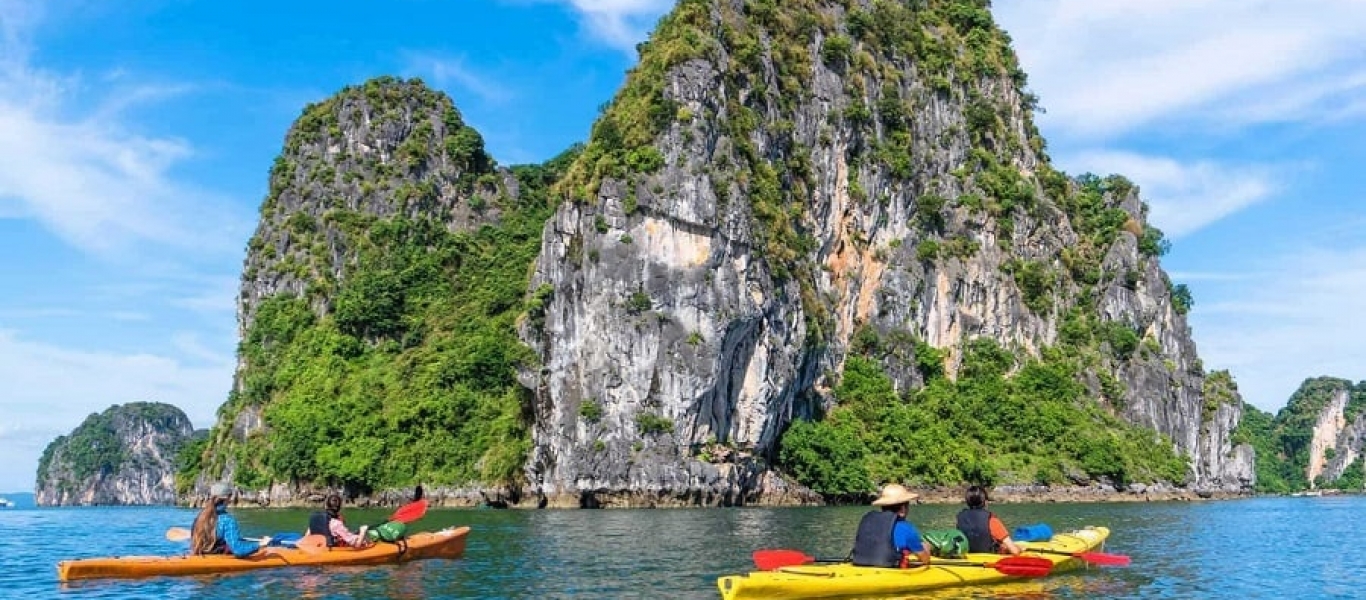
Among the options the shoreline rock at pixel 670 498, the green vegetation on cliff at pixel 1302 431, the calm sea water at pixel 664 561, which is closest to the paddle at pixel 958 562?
the calm sea water at pixel 664 561

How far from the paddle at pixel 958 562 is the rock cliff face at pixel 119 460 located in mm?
128666

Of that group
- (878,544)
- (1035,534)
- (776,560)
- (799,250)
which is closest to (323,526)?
(776,560)

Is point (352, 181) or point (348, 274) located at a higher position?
point (352, 181)

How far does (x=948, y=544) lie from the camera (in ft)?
64.7

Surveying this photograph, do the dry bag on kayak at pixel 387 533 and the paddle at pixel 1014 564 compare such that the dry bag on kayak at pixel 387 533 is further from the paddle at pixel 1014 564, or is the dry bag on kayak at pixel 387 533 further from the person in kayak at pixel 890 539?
the paddle at pixel 1014 564

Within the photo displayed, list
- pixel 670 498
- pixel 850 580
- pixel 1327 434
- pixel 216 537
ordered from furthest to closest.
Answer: pixel 1327 434, pixel 670 498, pixel 216 537, pixel 850 580

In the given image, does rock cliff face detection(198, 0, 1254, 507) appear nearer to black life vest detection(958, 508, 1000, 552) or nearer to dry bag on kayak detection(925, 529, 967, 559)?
black life vest detection(958, 508, 1000, 552)

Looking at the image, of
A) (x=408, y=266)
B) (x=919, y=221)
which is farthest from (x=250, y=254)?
(x=919, y=221)

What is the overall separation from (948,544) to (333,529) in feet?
39.6

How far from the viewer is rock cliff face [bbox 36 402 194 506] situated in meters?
135

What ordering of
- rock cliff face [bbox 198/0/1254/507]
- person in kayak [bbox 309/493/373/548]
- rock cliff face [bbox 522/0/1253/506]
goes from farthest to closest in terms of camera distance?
rock cliff face [bbox 198/0/1254/507]
rock cliff face [bbox 522/0/1253/506]
person in kayak [bbox 309/493/373/548]

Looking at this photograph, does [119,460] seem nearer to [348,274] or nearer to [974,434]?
[348,274]

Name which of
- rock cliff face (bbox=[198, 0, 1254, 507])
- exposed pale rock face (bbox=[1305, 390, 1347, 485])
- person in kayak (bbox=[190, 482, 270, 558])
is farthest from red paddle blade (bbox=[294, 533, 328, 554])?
exposed pale rock face (bbox=[1305, 390, 1347, 485])

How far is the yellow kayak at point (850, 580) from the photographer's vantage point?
17094 mm
